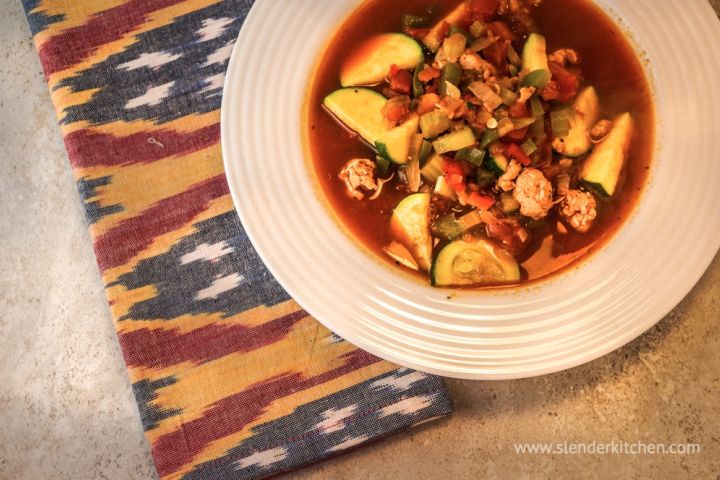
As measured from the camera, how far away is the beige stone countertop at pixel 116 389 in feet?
9.21

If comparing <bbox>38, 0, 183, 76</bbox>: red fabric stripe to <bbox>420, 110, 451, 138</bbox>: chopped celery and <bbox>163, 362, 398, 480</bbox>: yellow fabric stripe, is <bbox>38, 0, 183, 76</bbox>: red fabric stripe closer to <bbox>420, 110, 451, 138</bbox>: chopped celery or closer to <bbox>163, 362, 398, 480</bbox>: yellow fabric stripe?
<bbox>420, 110, 451, 138</bbox>: chopped celery

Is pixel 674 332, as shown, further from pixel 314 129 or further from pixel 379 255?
pixel 314 129

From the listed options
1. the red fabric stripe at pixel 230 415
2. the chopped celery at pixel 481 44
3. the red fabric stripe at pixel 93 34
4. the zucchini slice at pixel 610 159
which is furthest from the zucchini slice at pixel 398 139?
the red fabric stripe at pixel 93 34

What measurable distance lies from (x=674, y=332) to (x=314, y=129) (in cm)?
180

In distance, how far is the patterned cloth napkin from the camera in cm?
279

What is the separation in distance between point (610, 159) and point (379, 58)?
41.0 inches

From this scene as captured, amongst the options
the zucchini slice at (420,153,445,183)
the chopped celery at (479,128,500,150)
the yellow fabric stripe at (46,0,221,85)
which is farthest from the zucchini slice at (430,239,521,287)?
the yellow fabric stripe at (46,0,221,85)

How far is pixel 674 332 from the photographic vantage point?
9.29 feet

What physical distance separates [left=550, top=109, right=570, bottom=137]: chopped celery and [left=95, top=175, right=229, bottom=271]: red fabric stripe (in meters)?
1.44

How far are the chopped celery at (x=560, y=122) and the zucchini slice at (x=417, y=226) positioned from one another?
1.92 feet

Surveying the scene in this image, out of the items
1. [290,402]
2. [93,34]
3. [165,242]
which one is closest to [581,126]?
[290,402]

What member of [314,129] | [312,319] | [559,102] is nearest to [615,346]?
[559,102]

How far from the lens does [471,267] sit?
8.64 feet

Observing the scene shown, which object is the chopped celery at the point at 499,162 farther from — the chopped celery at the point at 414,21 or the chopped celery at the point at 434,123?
the chopped celery at the point at 414,21
